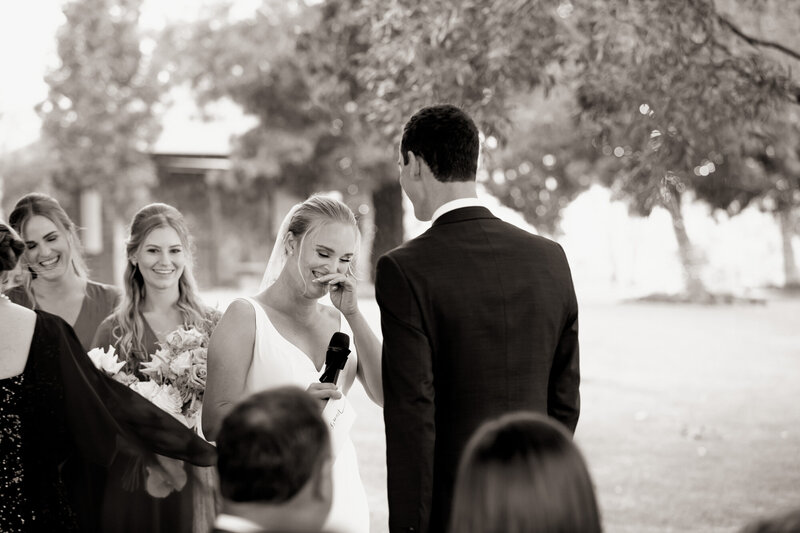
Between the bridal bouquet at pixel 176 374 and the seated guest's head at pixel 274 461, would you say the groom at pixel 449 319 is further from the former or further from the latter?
the bridal bouquet at pixel 176 374

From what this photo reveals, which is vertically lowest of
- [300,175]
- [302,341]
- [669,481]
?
[669,481]

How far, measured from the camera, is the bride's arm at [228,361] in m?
3.79

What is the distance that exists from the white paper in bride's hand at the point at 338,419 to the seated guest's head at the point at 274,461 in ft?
5.43

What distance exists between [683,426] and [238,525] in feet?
35.0

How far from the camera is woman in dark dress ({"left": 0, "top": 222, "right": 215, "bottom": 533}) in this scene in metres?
3.44

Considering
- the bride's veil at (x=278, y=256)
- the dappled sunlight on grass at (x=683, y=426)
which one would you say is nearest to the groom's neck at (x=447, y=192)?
the bride's veil at (x=278, y=256)

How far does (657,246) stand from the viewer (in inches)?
1829

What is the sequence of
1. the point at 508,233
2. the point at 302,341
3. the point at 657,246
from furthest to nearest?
the point at 657,246 < the point at 302,341 < the point at 508,233

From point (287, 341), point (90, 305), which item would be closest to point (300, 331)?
point (287, 341)

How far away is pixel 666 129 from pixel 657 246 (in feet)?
135

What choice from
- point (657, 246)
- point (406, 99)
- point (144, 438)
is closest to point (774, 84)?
point (406, 99)

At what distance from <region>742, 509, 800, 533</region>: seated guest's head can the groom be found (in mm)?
1422

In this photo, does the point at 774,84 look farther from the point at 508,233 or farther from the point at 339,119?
the point at 339,119

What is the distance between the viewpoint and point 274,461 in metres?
2.12
